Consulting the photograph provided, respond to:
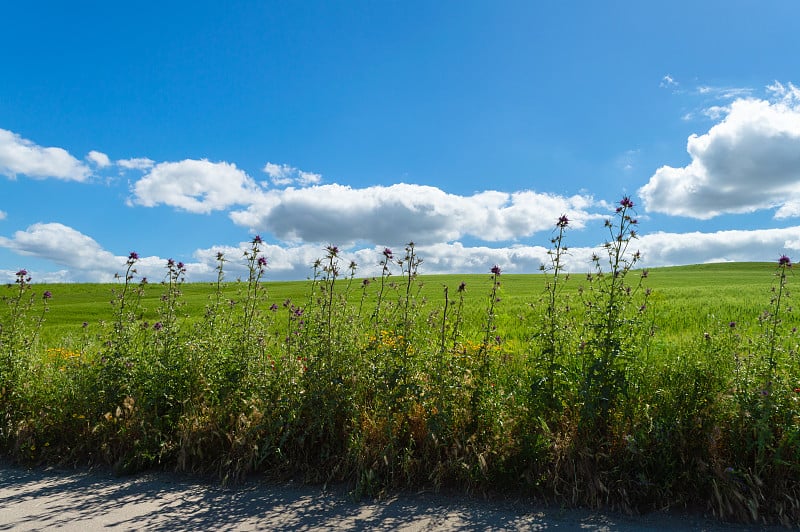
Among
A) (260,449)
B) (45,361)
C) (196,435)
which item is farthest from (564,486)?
(45,361)

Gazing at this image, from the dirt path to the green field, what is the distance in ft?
0.69

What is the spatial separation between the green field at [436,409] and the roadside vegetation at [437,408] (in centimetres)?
2

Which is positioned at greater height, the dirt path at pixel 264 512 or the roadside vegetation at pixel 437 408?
the roadside vegetation at pixel 437 408

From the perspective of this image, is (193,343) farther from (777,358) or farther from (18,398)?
(777,358)

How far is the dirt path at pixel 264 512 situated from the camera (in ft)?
13.7

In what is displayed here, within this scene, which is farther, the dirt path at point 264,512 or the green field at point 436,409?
the green field at point 436,409

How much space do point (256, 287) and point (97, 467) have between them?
109 inches

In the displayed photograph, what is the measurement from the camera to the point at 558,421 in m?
4.95

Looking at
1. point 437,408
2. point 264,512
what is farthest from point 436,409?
point 264,512

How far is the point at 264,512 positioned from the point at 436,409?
6.06 feet

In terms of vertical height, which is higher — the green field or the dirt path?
the green field

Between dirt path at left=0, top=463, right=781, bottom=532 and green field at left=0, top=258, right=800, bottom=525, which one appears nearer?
dirt path at left=0, top=463, right=781, bottom=532

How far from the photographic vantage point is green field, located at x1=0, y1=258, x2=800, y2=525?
14.8 feet

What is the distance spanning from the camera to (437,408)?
504 cm
